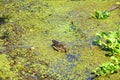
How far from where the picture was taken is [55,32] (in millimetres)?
4922

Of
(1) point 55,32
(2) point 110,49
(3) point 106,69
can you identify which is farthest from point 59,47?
(3) point 106,69

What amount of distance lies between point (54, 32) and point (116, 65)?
1360 millimetres

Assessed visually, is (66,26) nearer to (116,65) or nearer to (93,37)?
(93,37)

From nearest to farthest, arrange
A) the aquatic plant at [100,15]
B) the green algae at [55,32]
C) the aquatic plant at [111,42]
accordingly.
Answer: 1. the green algae at [55,32]
2. the aquatic plant at [111,42]
3. the aquatic plant at [100,15]

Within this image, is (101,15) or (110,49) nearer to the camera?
(110,49)

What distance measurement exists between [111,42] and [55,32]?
38.7 inches

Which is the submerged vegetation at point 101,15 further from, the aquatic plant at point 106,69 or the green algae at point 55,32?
the aquatic plant at point 106,69

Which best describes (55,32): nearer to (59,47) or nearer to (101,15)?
(59,47)

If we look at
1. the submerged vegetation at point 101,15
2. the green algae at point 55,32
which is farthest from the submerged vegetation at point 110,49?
the submerged vegetation at point 101,15

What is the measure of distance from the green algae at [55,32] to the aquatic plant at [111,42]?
0.10 meters

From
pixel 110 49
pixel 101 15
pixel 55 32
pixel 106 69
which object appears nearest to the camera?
pixel 106 69

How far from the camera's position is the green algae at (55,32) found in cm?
397

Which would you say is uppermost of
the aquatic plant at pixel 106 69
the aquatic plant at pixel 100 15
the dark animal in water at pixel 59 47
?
the aquatic plant at pixel 100 15

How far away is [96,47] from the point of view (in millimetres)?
4496
